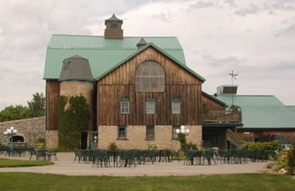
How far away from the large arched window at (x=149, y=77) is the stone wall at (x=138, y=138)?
3.38m

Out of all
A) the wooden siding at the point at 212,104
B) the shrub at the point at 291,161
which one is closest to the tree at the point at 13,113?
the wooden siding at the point at 212,104

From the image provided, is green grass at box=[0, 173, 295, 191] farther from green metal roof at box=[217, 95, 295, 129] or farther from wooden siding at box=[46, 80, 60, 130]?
green metal roof at box=[217, 95, 295, 129]

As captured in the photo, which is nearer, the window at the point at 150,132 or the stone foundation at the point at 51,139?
the window at the point at 150,132

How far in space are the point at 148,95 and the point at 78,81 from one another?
6664mm

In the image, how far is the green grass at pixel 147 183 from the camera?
14.6m

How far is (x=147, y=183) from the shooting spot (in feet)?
51.3

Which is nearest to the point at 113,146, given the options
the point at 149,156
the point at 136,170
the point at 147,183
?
the point at 149,156

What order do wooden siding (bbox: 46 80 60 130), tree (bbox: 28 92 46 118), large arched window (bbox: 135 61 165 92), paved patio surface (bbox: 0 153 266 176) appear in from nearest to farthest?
paved patio surface (bbox: 0 153 266 176) < large arched window (bbox: 135 61 165 92) < wooden siding (bbox: 46 80 60 130) < tree (bbox: 28 92 46 118)

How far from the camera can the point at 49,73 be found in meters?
43.4

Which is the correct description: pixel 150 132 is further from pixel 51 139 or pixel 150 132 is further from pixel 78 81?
pixel 51 139

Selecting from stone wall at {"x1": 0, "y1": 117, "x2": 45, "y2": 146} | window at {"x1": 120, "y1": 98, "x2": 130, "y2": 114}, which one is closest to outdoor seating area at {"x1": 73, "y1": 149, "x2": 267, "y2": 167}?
window at {"x1": 120, "y1": 98, "x2": 130, "y2": 114}

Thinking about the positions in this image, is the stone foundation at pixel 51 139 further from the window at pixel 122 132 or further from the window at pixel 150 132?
the window at pixel 150 132

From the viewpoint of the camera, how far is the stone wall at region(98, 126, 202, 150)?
38406 mm

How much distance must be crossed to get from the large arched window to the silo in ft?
16.8
